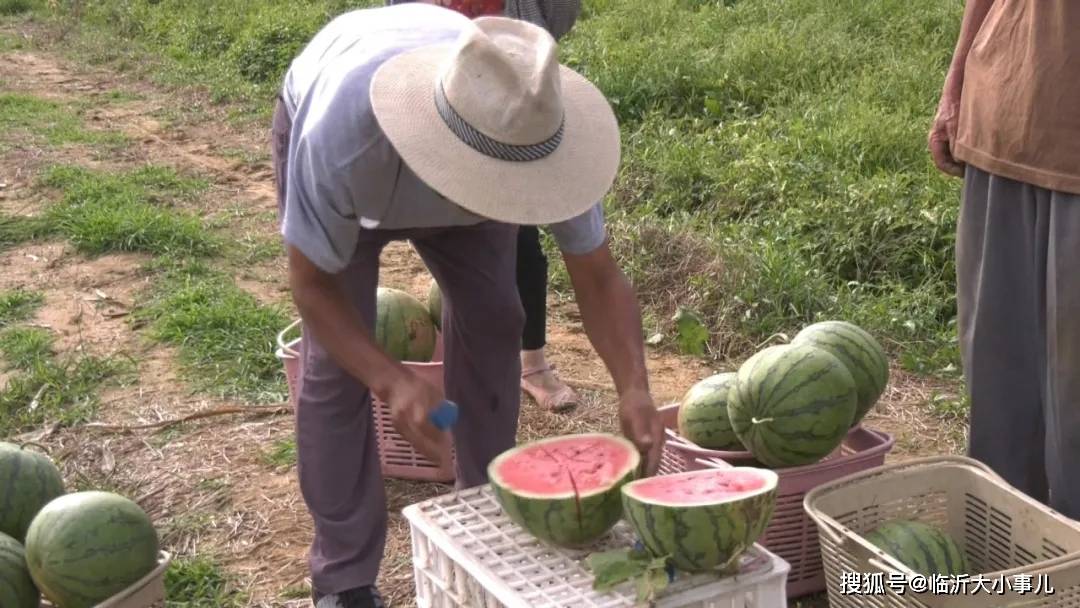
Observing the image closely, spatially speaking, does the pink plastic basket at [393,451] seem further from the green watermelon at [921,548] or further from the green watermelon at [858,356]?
the green watermelon at [921,548]

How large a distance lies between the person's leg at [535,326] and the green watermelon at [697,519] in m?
1.64

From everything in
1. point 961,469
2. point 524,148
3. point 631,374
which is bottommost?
point 961,469

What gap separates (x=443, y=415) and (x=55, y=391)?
8.68 feet

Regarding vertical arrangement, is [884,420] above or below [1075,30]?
below

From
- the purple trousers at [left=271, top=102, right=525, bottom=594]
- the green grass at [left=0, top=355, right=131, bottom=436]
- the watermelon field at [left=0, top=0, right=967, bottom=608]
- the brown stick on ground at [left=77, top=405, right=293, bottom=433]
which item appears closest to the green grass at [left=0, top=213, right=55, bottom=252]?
the watermelon field at [left=0, top=0, right=967, bottom=608]

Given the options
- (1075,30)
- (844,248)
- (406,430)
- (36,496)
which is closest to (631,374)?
(406,430)

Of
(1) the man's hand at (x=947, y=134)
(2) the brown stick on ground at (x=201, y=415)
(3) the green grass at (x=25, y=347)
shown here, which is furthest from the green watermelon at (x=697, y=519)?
(3) the green grass at (x=25, y=347)

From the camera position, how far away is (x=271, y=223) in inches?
270

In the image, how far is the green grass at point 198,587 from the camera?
11.1 ft

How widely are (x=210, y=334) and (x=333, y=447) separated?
2350mm

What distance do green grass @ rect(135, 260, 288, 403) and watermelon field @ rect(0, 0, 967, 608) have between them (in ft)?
0.04

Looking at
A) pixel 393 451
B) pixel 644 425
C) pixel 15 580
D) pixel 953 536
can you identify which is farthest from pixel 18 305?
pixel 953 536

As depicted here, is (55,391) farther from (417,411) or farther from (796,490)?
(796,490)

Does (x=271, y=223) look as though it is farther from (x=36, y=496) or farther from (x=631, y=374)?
(x=631, y=374)
